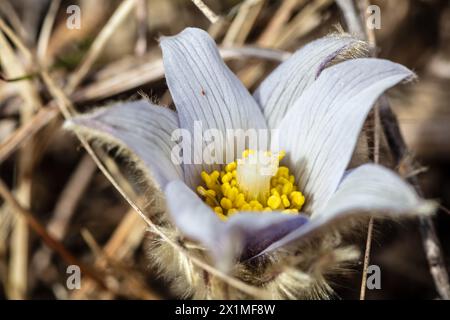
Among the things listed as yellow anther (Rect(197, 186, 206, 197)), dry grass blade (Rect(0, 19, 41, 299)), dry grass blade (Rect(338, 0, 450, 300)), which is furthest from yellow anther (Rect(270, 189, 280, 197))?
dry grass blade (Rect(0, 19, 41, 299))

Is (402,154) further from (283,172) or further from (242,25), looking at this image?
(242,25)

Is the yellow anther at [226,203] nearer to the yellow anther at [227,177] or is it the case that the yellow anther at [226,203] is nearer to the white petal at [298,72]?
the yellow anther at [227,177]

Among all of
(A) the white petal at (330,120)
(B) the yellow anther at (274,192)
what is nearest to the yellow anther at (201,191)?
(B) the yellow anther at (274,192)

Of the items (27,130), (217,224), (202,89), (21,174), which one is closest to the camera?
(217,224)

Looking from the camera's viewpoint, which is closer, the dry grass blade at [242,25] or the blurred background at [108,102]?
the blurred background at [108,102]

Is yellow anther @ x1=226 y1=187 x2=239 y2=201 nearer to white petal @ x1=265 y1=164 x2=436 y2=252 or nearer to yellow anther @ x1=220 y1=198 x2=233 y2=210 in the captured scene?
yellow anther @ x1=220 y1=198 x2=233 y2=210

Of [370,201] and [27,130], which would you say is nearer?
[370,201]

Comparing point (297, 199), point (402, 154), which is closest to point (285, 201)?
point (297, 199)
